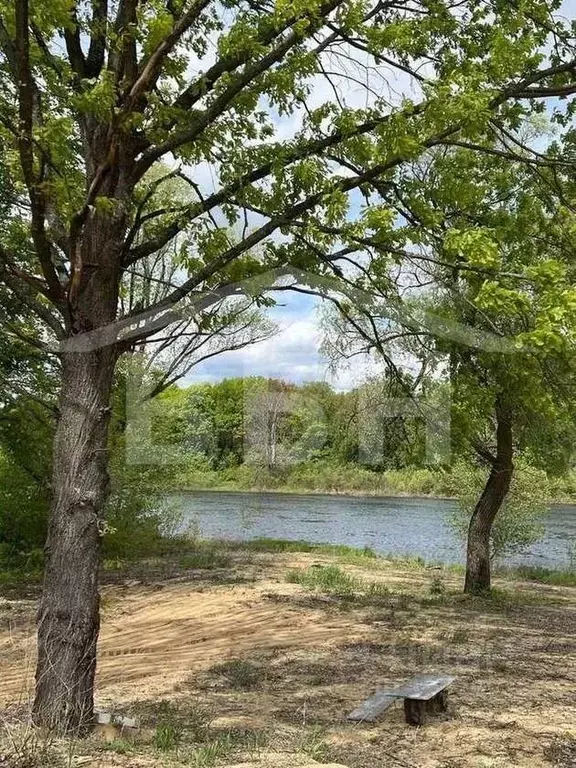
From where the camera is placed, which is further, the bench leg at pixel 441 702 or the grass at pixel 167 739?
the bench leg at pixel 441 702

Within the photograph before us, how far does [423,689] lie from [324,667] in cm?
205

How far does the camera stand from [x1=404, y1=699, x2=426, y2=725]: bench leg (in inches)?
190

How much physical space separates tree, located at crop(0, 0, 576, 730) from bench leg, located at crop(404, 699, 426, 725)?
199 centimetres

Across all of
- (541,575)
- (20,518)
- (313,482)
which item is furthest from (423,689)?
(313,482)

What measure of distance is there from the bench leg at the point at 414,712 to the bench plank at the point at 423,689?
0.07 m

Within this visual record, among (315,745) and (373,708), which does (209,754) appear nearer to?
(315,745)

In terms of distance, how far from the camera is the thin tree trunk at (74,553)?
4.32m

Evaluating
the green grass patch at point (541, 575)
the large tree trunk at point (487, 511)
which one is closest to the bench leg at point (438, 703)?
the large tree trunk at point (487, 511)

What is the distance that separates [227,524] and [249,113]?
2009cm

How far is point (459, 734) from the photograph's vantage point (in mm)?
4609

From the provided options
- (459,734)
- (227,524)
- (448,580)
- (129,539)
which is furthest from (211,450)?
(459,734)

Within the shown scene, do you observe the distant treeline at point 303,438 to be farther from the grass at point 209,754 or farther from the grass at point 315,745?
the grass at point 209,754

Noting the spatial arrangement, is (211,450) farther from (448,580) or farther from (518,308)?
(518,308)

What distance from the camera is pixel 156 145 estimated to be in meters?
4.87
